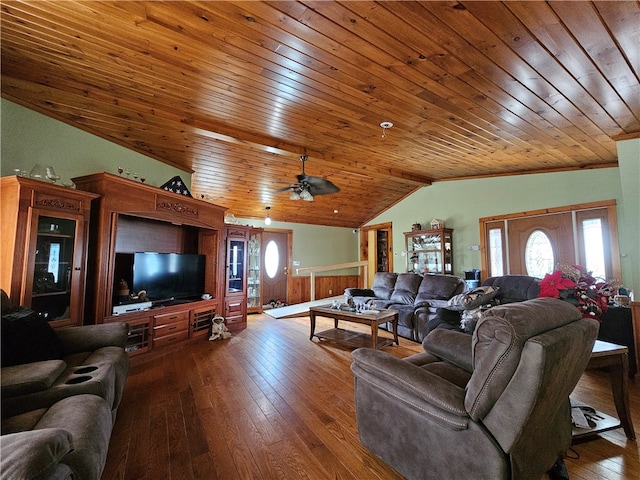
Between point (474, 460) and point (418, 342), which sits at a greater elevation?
point (474, 460)

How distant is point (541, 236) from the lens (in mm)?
4969

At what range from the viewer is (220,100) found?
2.96 metres

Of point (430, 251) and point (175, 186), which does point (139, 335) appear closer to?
point (175, 186)

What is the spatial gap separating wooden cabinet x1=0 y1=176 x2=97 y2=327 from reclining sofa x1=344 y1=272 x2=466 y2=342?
3439 mm

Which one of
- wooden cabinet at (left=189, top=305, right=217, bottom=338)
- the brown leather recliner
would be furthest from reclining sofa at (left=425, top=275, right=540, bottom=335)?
wooden cabinet at (left=189, top=305, right=217, bottom=338)

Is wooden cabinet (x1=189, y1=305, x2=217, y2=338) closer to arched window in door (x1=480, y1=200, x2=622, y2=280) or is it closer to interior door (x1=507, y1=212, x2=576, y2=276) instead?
arched window in door (x1=480, y1=200, x2=622, y2=280)

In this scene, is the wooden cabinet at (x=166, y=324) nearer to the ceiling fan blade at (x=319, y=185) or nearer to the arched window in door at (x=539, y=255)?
the ceiling fan blade at (x=319, y=185)

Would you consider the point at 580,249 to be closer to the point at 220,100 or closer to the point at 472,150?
the point at 472,150

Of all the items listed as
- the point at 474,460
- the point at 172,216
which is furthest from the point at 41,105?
the point at 474,460

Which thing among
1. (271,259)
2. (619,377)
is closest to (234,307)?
(271,259)

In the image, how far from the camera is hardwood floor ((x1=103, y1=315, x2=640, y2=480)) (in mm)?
1668

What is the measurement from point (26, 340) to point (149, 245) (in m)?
2.49

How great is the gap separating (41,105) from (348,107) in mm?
3092

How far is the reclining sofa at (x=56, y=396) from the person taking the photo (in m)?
0.94
